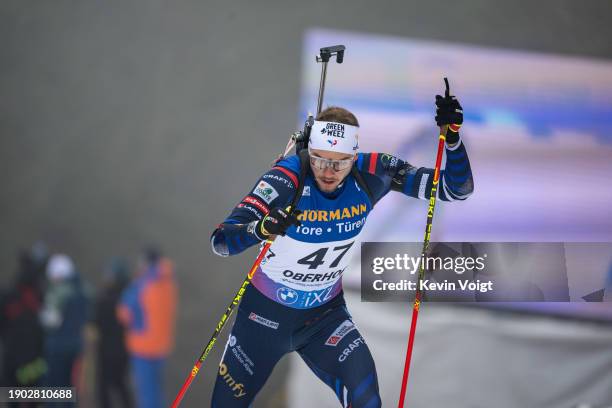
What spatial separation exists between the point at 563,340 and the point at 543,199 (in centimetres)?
99

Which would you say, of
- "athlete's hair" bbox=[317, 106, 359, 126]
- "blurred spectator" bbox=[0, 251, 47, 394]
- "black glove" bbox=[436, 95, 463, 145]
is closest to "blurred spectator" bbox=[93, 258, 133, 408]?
"blurred spectator" bbox=[0, 251, 47, 394]

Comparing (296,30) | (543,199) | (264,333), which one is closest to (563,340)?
(543,199)

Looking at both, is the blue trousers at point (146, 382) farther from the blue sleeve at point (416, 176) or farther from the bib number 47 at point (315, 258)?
the blue sleeve at point (416, 176)

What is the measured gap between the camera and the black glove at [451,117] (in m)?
3.07

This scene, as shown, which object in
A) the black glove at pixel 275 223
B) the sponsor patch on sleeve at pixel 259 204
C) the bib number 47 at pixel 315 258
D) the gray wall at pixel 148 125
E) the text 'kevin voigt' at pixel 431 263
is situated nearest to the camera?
the black glove at pixel 275 223

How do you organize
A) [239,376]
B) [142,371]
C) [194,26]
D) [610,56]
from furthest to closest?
[610,56]
[194,26]
[142,371]
[239,376]

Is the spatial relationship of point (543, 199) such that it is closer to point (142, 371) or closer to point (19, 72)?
point (142, 371)

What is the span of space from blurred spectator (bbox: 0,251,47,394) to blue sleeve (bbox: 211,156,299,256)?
1.84m

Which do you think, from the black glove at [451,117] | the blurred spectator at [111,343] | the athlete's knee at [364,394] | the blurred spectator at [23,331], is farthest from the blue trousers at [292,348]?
the blurred spectator at [23,331]

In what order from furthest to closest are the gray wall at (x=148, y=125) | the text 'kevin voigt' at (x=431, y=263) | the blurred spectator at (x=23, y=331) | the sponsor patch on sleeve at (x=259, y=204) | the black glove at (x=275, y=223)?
the text 'kevin voigt' at (x=431, y=263)
the gray wall at (x=148, y=125)
the blurred spectator at (x=23, y=331)
the sponsor patch on sleeve at (x=259, y=204)
the black glove at (x=275, y=223)

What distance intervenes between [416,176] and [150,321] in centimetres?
201

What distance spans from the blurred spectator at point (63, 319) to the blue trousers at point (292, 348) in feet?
4.75

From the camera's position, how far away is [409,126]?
437 centimetres

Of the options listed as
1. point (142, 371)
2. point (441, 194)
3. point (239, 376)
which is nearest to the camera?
point (239, 376)
